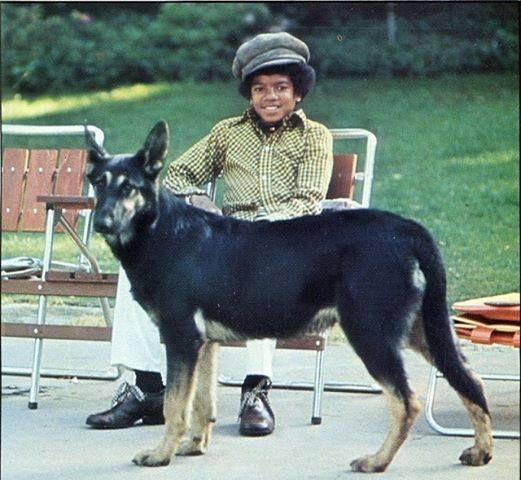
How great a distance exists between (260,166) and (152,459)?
891 mm

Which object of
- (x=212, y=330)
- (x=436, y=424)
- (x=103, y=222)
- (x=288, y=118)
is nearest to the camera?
(x=103, y=222)

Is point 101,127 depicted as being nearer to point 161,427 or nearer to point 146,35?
point 146,35

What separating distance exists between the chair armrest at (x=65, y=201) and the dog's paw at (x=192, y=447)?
2.49ft

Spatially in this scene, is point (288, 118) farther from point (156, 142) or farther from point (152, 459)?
A: point (152, 459)

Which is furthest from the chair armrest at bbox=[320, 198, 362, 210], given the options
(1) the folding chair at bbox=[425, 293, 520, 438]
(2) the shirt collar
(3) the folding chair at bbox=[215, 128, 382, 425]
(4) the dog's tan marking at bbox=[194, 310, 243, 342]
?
(4) the dog's tan marking at bbox=[194, 310, 243, 342]

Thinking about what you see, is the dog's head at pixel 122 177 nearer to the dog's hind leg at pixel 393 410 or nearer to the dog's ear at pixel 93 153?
the dog's ear at pixel 93 153

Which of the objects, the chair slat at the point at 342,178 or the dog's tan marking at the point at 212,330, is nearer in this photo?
the dog's tan marking at the point at 212,330

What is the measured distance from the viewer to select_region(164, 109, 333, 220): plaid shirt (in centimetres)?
354

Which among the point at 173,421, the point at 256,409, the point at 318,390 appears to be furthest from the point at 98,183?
the point at 318,390

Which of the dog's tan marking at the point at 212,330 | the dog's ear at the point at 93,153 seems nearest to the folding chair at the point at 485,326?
the dog's tan marking at the point at 212,330

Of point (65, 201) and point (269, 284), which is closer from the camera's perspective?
point (269, 284)

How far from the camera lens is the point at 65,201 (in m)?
3.68

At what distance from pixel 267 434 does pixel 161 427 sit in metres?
0.29

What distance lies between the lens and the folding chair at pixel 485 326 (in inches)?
131
